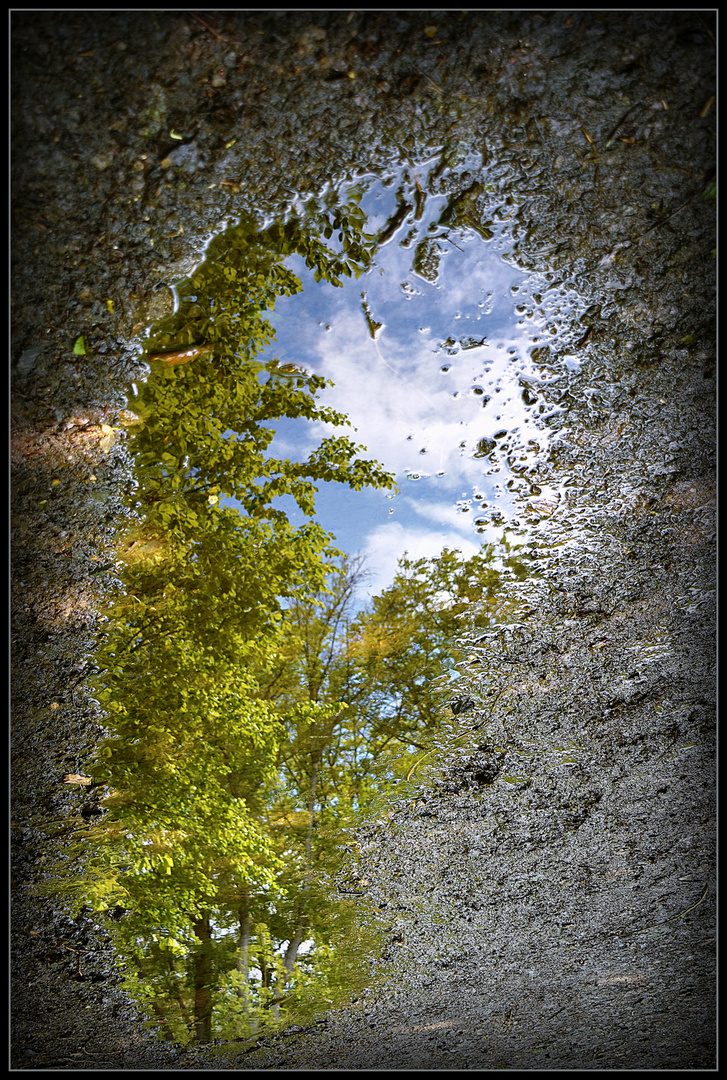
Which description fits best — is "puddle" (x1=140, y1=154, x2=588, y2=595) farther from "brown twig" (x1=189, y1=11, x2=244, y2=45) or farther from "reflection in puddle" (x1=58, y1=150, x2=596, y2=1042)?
"brown twig" (x1=189, y1=11, x2=244, y2=45)

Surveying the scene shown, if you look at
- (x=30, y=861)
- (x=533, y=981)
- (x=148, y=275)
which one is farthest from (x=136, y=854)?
(x=533, y=981)

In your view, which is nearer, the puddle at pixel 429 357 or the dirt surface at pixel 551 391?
the dirt surface at pixel 551 391

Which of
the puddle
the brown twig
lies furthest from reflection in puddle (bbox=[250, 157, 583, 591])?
the brown twig

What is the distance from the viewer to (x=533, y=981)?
7.36ft

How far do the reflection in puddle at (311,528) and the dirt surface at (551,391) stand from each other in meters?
0.07

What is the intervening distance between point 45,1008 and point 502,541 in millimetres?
2332

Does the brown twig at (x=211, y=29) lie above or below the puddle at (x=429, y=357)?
above

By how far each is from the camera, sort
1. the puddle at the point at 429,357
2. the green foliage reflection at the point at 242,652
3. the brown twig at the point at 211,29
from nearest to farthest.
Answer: the brown twig at the point at 211,29
the puddle at the point at 429,357
the green foliage reflection at the point at 242,652

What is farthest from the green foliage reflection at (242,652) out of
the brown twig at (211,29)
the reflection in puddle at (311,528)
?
the brown twig at (211,29)

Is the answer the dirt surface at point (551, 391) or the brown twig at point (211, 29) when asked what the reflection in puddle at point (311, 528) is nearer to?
the dirt surface at point (551, 391)

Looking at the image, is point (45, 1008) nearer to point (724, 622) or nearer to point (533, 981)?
point (533, 981)

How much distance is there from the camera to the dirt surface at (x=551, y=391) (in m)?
0.96

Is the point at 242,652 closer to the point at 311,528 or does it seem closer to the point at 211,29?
the point at 311,528

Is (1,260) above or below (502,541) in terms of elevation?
above
